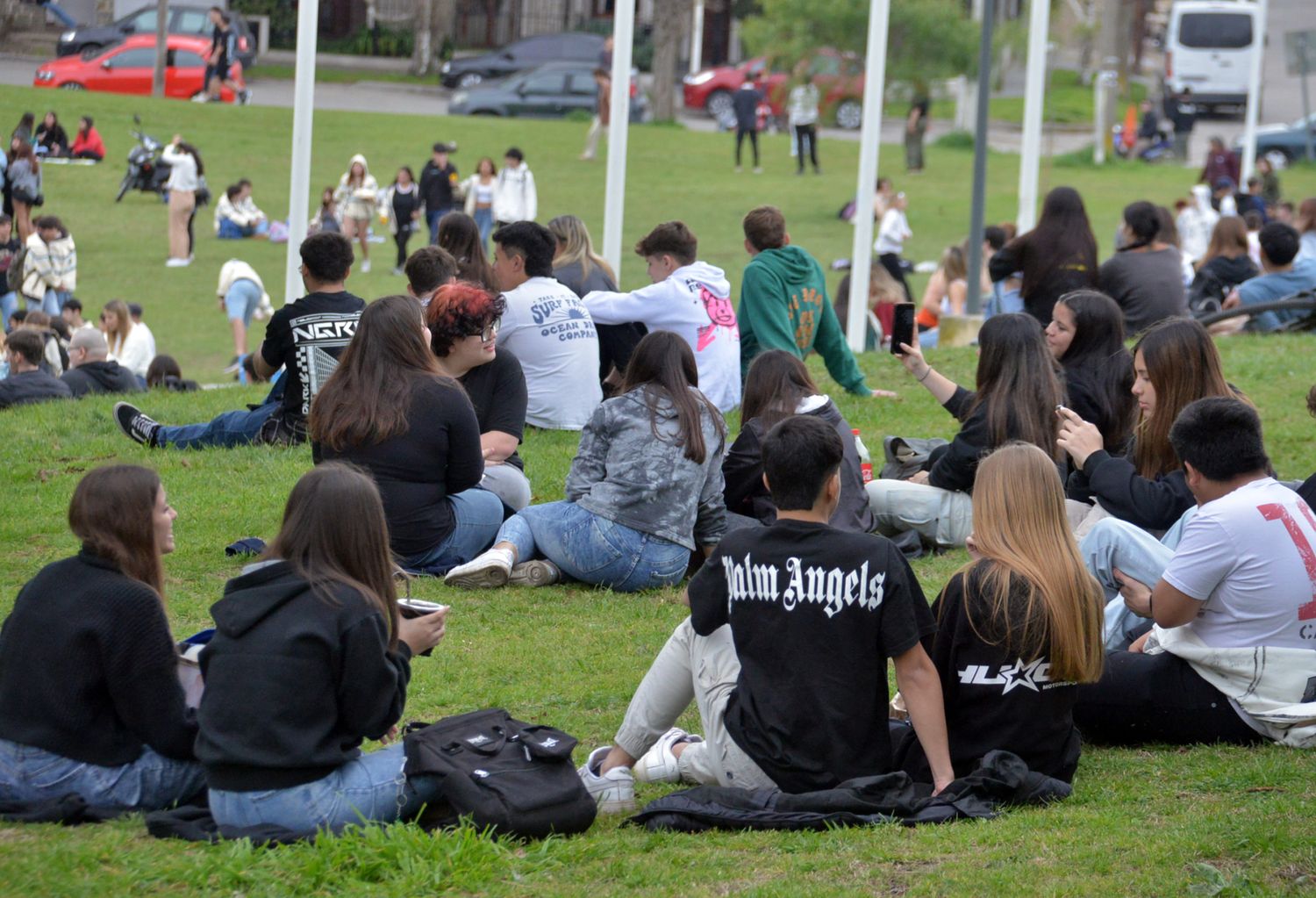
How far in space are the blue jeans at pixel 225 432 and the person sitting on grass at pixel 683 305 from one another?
218 cm

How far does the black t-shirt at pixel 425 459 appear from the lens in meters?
6.74

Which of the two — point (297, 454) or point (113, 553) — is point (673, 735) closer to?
point (113, 553)

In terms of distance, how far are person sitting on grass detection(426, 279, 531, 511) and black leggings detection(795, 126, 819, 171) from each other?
14423 millimetres

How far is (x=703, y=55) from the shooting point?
2045cm

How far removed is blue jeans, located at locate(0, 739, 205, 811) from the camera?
4344 mm

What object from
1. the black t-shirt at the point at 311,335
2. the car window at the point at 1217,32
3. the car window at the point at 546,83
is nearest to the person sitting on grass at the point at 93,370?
the black t-shirt at the point at 311,335

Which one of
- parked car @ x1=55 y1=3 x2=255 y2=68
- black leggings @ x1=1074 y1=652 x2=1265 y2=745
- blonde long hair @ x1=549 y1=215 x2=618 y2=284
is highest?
parked car @ x1=55 y1=3 x2=255 y2=68

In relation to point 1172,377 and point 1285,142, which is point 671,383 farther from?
point 1285,142

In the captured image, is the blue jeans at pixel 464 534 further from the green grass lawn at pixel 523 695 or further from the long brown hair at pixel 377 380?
the long brown hair at pixel 377 380

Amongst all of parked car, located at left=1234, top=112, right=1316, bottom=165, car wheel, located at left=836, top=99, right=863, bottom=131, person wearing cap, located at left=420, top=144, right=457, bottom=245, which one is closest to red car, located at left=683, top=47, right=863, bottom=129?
car wheel, located at left=836, top=99, right=863, bottom=131

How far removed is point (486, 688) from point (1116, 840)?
253cm

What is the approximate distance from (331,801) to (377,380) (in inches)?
111

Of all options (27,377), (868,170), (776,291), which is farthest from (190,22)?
(868,170)

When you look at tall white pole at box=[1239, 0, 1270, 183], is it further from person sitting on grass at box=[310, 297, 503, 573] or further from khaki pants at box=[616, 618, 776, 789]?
khaki pants at box=[616, 618, 776, 789]
